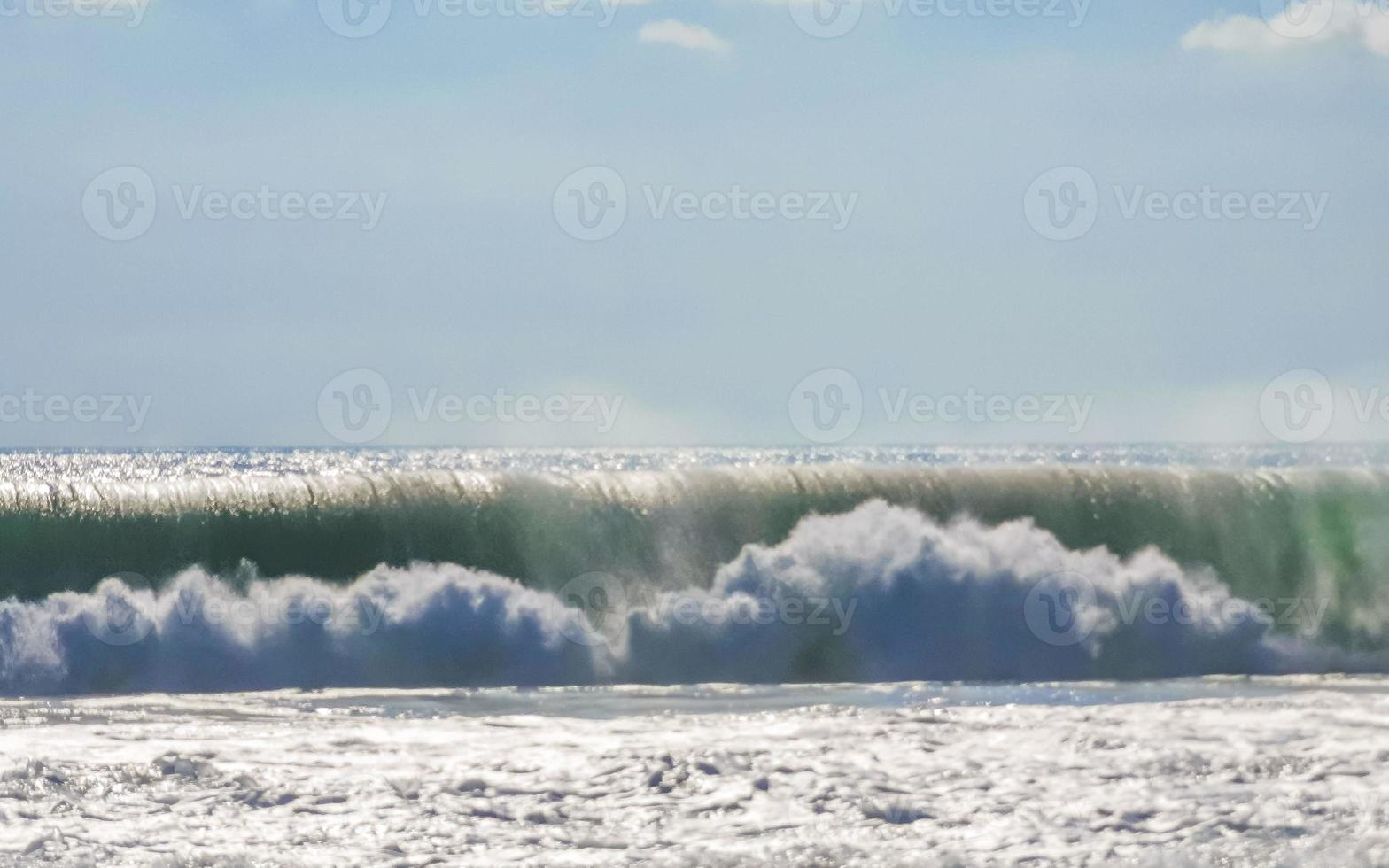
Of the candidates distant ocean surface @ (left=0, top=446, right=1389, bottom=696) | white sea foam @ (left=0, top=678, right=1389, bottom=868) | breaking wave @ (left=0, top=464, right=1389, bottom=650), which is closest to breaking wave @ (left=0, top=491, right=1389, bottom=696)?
distant ocean surface @ (left=0, top=446, right=1389, bottom=696)

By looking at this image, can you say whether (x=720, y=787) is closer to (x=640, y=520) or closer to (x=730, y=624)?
A: (x=730, y=624)

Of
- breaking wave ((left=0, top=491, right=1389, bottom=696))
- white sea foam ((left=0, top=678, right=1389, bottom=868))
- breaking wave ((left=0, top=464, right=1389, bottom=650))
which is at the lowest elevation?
white sea foam ((left=0, top=678, right=1389, bottom=868))

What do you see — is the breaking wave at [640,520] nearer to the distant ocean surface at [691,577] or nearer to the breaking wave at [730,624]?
the distant ocean surface at [691,577]

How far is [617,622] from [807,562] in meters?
2.25

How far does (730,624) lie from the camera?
59.2 ft

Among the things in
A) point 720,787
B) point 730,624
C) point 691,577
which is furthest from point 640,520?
point 720,787

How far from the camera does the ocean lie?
898cm

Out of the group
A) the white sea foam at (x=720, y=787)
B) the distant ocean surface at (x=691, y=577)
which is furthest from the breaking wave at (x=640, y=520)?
the white sea foam at (x=720, y=787)

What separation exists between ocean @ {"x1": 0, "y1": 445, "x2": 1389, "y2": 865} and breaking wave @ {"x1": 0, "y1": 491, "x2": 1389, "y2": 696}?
5 centimetres

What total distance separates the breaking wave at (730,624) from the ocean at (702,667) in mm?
47

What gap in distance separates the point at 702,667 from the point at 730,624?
0.75 meters

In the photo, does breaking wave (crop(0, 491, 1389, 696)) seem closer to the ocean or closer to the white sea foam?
the ocean

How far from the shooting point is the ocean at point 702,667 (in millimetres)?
8984

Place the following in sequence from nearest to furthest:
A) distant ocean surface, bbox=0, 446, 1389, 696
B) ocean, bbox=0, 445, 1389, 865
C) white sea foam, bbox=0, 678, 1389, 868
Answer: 1. white sea foam, bbox=0, 678, 1389, 868
2. ocean, bbox=0, 445, 1389, 865
3. distant ocean surface, bbox=0, 446, 1389, 696
